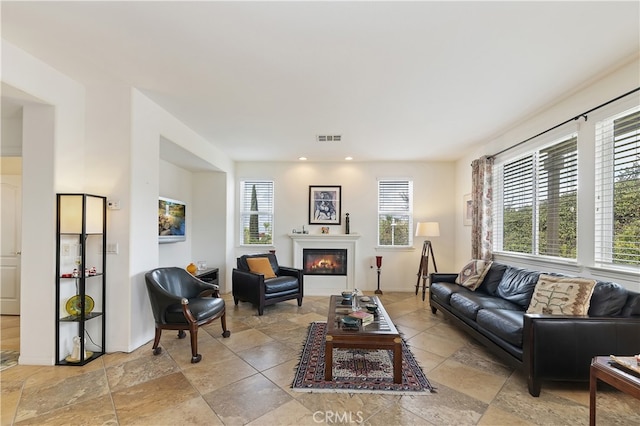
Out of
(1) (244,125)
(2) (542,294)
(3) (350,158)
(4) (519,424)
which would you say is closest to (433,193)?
(3) (350,158)

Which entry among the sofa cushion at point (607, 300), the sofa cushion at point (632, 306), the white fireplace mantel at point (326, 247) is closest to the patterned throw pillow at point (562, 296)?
the sofa cushion at point (607, 300)

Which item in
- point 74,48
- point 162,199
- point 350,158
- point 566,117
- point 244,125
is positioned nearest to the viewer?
point 74,48

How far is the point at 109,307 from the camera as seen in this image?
3.02 metres

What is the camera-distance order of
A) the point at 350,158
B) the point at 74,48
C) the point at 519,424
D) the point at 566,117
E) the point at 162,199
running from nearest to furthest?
the point at 519,424 → the point at 74,48 → the point at 566,117 → the point at 162,199 → the point at 350,158

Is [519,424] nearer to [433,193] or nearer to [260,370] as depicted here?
[260,370]

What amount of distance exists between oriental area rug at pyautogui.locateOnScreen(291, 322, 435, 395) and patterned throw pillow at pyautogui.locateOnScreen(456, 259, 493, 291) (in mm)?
1563

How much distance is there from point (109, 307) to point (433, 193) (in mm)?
5678

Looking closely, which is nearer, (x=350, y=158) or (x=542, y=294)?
(x=542, y=294)

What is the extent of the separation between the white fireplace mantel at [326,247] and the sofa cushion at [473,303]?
93.8 inches

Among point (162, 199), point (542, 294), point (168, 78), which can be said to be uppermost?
point (168, 78)

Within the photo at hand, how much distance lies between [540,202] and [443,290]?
1686 millimetres

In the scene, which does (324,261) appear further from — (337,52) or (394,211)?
(337,52)

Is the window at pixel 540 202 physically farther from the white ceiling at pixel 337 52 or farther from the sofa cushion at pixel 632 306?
the sofa cushion at pixel 632 306

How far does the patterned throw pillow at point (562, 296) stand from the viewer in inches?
100
